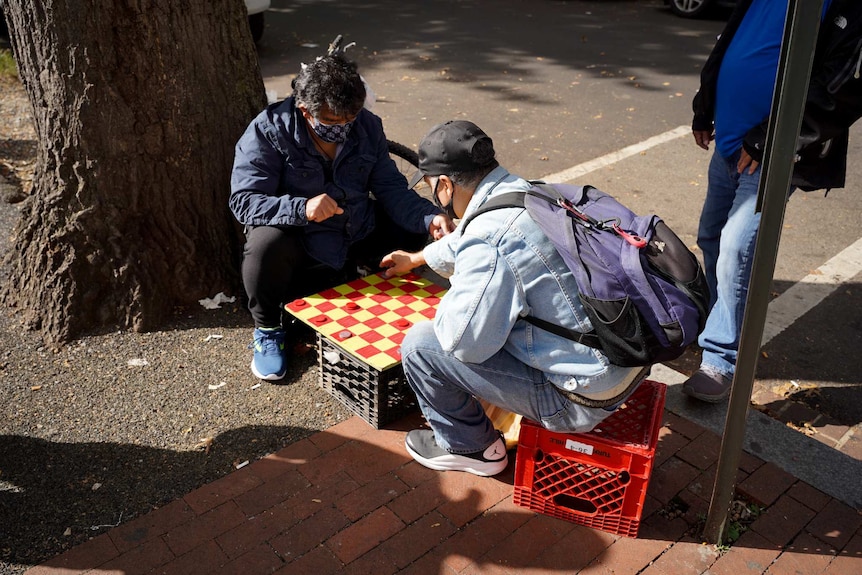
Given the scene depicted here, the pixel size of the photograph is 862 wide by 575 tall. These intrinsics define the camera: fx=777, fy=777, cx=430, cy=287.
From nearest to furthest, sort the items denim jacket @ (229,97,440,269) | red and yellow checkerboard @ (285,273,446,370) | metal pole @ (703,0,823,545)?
1. metal pole @ (703,0,823,545)
2. red and yellow checkerboard @ (285,273,446,370)
3. denim jacket @ (229,97,440,269)

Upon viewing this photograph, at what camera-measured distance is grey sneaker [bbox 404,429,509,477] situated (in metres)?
3.09

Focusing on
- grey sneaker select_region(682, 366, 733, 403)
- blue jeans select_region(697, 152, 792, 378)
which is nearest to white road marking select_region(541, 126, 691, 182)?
blue jeans select_region(697, 152, 792, 378)

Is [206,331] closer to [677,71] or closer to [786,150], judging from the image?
[786,150]

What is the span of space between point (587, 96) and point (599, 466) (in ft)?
21.5

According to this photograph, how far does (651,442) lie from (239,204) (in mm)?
2124

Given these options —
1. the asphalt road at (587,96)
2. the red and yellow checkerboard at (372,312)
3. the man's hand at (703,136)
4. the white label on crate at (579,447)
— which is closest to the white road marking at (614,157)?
the asphalt road at (587,96)

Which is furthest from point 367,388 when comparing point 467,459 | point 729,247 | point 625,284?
point 729,247

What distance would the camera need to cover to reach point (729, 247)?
3.40 meters

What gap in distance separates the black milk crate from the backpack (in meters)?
0.93

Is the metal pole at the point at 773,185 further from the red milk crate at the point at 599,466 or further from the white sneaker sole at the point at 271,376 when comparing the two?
the white sneaker sole at the point at 271,376

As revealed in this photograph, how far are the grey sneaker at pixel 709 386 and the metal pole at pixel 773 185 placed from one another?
88 cm

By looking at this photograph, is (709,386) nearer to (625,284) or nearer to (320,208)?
(625,284)

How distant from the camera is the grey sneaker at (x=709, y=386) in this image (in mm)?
3486

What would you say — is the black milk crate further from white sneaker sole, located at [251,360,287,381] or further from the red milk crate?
the red milk crate
